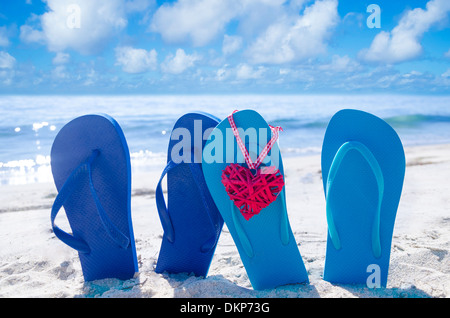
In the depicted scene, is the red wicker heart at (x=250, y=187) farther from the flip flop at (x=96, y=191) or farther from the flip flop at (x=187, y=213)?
the flip flop at (x=96, y=191)

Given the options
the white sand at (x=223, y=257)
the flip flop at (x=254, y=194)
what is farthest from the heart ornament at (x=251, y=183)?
the white sand at (x=223, y=257)

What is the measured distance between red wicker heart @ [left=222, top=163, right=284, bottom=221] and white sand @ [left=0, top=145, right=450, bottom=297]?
1.01ft

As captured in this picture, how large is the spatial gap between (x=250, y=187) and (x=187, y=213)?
38 centimetres

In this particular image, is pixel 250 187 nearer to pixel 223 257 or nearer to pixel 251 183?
pixel 251 183

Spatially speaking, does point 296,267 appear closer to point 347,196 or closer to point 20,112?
point 347,196

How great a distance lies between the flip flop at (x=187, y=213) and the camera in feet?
5.29

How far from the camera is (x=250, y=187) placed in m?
1.41

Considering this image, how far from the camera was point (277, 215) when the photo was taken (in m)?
1.50

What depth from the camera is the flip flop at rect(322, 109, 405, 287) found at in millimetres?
1444

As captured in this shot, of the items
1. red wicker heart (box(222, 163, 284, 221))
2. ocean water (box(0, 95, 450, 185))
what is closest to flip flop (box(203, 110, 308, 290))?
red wicker heart (box(222, 163, 284, 221))

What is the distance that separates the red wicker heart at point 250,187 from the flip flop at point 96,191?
1.31ft

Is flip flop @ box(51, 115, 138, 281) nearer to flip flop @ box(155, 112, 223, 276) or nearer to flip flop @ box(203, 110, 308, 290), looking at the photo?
flip flop @ box(155, 112, 223, 276)

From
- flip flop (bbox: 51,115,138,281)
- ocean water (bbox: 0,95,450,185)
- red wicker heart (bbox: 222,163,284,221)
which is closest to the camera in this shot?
red wicker heart (bbox: 222,163,284,221)

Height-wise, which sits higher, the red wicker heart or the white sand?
the red wicker heart
